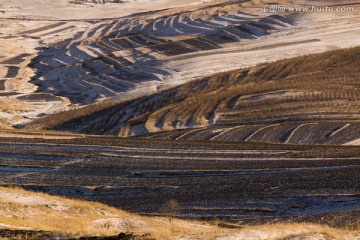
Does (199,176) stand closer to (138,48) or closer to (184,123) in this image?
(184,123)

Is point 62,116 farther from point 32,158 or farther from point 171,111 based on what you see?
point 32,158

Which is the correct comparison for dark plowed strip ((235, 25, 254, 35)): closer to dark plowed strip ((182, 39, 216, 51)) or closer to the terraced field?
dark plowed strip ((182, 39, 216, 51))

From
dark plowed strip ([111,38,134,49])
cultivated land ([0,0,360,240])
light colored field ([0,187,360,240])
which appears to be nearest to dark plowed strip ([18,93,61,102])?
cultivated land ([0,0,360,240])

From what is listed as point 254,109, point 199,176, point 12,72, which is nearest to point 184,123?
point 254,109

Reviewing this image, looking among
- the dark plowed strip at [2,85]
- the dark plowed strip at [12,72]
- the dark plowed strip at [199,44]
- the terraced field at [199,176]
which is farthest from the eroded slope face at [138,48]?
the terraced field at [199,176]

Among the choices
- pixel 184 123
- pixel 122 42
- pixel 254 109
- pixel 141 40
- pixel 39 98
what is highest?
pixel 254 109

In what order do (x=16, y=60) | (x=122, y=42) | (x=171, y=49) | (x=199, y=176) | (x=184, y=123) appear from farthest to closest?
(x=122, y=42)
(x=16, y=60)
(x=171, y=49)
(x=184, y=123)
(x=199, y=176)
